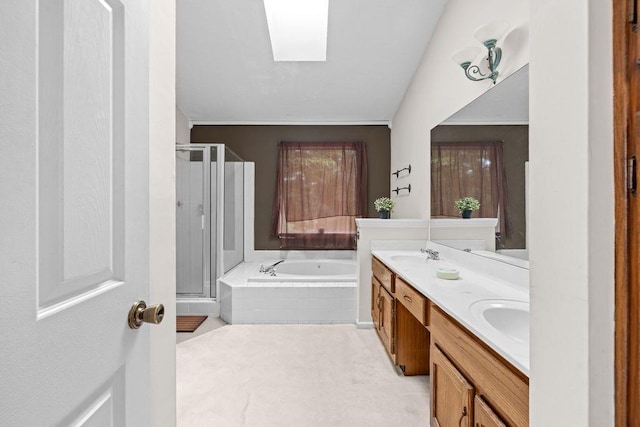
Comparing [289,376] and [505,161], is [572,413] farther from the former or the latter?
[289,376]

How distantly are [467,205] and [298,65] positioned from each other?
2.14 meters

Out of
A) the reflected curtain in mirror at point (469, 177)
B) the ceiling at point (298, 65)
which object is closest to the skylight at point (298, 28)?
the ceiling at point (298, 65)

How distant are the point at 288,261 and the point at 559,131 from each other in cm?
393

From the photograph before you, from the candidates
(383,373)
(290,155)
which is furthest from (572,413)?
(290,155)

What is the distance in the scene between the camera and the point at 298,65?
3.30 meters

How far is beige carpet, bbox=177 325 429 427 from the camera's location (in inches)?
72.3

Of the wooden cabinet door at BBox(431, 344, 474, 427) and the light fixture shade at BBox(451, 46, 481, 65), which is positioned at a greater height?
the light fixture shade at BBox(451, 46, 481, 65)

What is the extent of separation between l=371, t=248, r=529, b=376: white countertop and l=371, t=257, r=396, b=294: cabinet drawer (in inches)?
3.3

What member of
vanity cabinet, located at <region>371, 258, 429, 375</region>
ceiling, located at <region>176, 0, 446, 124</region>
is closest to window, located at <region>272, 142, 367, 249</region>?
ceiling, located at <region>176, 0, 446, 124</region>

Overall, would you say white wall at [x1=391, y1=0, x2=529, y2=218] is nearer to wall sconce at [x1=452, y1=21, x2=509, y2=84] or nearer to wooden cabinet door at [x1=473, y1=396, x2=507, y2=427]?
wall sconce at [x1=452, y1=21, x2=509, y2=84]

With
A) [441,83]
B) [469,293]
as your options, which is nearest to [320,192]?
[441,83]

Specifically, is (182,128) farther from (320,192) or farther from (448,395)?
(448,395)

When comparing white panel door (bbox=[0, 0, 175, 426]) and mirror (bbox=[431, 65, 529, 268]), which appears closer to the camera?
white panel door (bbox=[0, 0, 175, 426])

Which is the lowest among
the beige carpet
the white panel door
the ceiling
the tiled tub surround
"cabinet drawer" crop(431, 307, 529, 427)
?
the beige carpet
